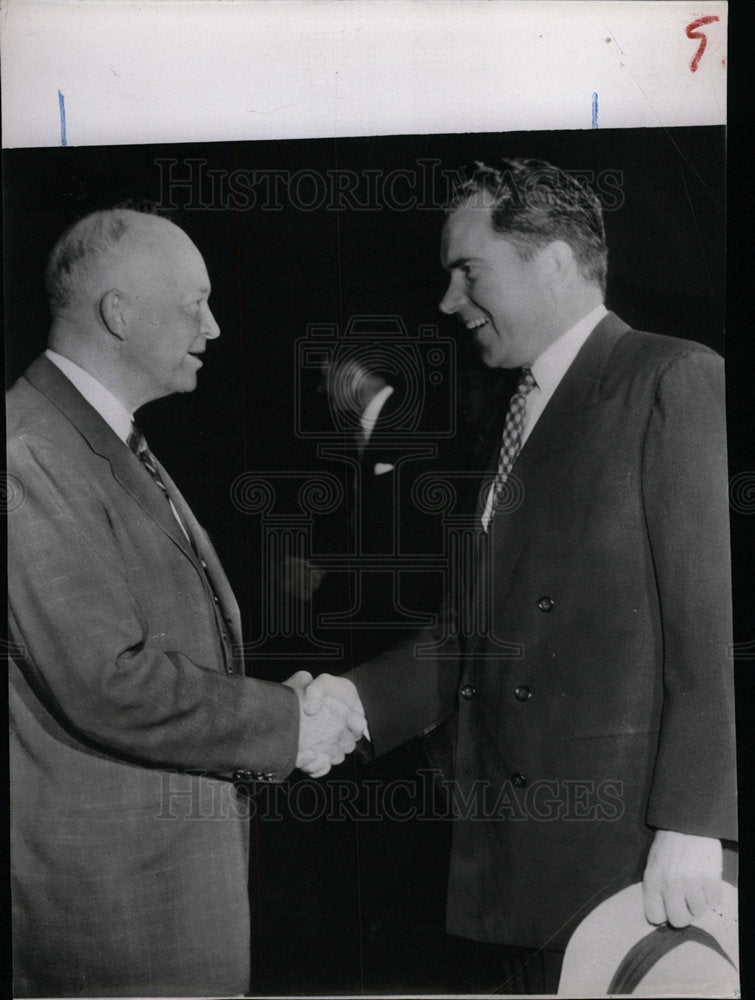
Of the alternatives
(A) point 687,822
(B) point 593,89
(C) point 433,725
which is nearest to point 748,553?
(A) point 687,822

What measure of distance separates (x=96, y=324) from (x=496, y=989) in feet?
4.75

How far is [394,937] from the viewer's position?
1872 millimetres

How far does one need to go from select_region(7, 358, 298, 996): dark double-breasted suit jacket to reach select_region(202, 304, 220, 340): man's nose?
26 centimetres

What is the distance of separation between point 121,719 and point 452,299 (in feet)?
3.18

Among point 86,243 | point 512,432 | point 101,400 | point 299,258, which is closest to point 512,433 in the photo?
point 512,432

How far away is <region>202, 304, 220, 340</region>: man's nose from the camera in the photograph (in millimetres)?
1846

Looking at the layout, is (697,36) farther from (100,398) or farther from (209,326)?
(100,398)

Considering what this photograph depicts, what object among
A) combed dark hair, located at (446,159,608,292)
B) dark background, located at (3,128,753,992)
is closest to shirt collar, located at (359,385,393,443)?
dark background, located at (3,128,753,992)

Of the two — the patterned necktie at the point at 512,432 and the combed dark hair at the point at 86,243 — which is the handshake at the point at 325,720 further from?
the combed dark hair at the point at 86,243

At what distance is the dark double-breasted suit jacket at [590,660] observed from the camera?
5.83 feet

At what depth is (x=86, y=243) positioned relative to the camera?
1.85 meters

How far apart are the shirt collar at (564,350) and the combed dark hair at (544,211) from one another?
6 centimetres

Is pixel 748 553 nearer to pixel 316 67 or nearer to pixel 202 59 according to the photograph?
pixel 316 67

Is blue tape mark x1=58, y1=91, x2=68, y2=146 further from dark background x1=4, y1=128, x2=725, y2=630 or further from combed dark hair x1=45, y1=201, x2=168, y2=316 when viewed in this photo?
combed dark hair x1=45, y1=201, x2=168, y2=316
